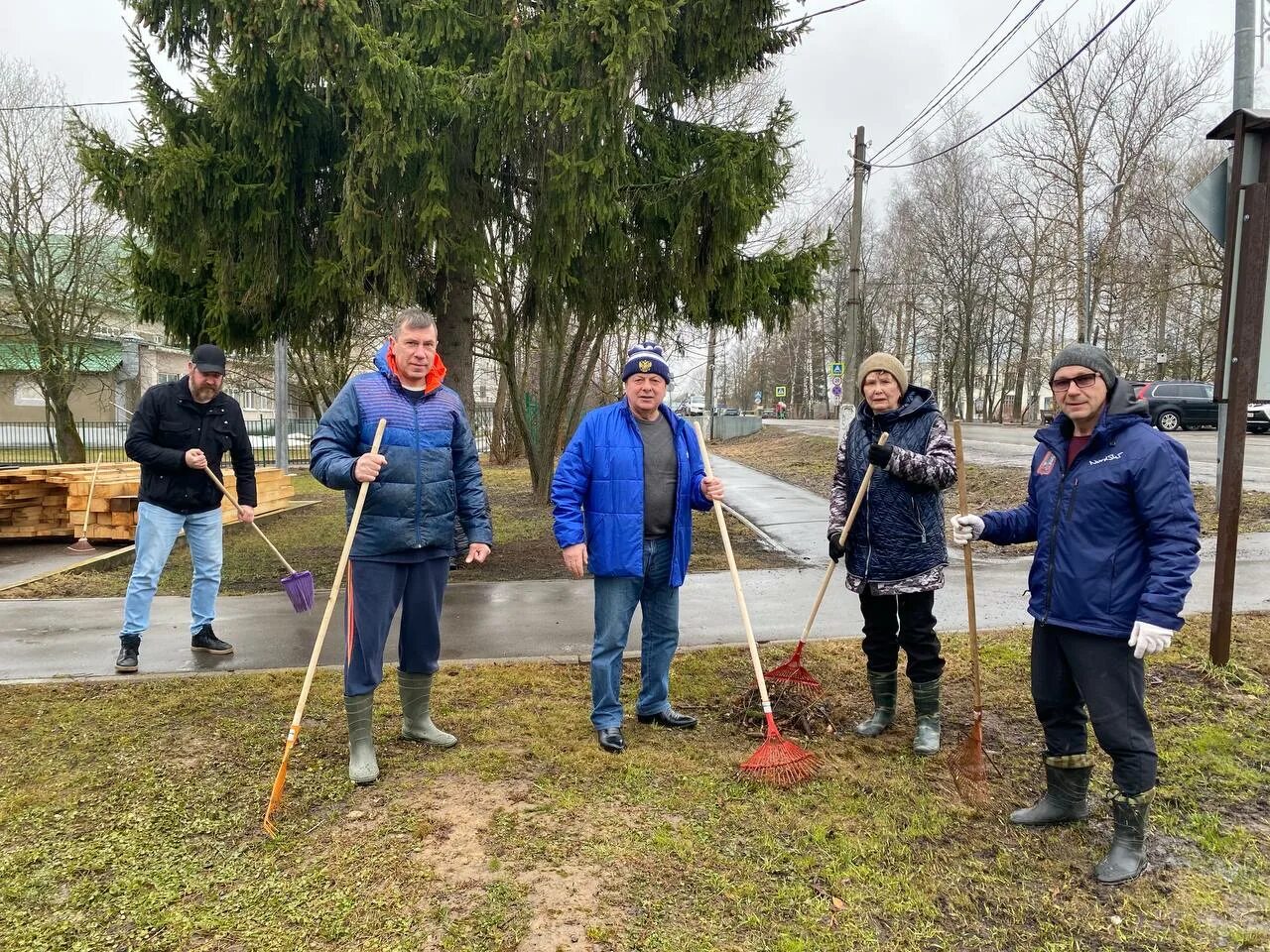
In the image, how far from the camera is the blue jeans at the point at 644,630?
12.7 feet

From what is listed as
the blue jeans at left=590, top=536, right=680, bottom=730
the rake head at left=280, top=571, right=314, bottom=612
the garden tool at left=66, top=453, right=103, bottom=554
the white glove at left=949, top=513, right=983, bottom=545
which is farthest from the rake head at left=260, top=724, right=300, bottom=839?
the garden tool at left=66, top=453, right=103, bottom=554

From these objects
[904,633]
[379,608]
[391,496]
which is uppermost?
[391,496]

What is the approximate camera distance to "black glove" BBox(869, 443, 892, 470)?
3629 millimetres

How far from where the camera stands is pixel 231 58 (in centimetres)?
611

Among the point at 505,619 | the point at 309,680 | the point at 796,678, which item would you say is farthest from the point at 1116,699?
the point at 505,619

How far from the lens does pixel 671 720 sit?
13.5 feet

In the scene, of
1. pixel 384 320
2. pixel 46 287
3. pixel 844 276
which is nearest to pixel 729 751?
pixel 384 320

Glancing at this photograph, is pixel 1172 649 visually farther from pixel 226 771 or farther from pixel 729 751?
pixel 226 771

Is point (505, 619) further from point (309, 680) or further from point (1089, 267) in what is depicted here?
point (1089, 267)

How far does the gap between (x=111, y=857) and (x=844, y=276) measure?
48.6 metres

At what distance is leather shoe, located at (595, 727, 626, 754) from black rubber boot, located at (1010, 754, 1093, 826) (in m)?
1.69

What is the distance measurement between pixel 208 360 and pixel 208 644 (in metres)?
1.91

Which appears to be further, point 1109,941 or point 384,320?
point 384,320

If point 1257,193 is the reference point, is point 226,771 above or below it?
below
